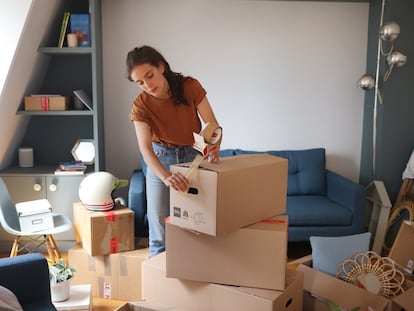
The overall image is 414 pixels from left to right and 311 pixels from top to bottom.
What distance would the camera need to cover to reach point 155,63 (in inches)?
75.0

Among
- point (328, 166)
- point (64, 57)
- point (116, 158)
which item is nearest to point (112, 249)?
point (116, 158)

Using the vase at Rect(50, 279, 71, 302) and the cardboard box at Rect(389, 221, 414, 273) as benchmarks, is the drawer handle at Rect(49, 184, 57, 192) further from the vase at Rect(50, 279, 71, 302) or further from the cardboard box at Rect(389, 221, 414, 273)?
the cardboard box at Rect(389, 221, 414, 273)

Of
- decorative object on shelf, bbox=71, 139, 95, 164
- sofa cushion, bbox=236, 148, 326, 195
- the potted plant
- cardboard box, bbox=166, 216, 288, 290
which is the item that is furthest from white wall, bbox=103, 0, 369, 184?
cardboard box, bbox=166, 216, 288, 290

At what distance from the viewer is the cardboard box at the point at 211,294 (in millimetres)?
1682

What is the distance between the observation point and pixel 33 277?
1781 millimetres

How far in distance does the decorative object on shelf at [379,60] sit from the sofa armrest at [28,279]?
2.77 meters

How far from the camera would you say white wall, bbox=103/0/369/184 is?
12.0 ft

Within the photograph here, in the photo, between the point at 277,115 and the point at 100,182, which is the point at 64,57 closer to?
the point at 100,182

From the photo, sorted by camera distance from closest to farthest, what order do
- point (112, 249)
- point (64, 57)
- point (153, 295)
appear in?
1. point (153, 295)
2. point (112, 249)
3. point (64, 57)

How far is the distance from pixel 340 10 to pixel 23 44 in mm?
2513

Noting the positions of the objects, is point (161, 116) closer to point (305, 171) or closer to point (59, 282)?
point (59, 282)

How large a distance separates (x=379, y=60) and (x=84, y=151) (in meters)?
2.44

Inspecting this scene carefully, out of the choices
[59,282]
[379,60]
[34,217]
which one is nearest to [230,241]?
[59,282]

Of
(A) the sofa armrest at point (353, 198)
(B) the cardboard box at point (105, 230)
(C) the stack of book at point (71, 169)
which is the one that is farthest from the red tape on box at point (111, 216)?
(A) the sofa armrest at point (353, 198)
